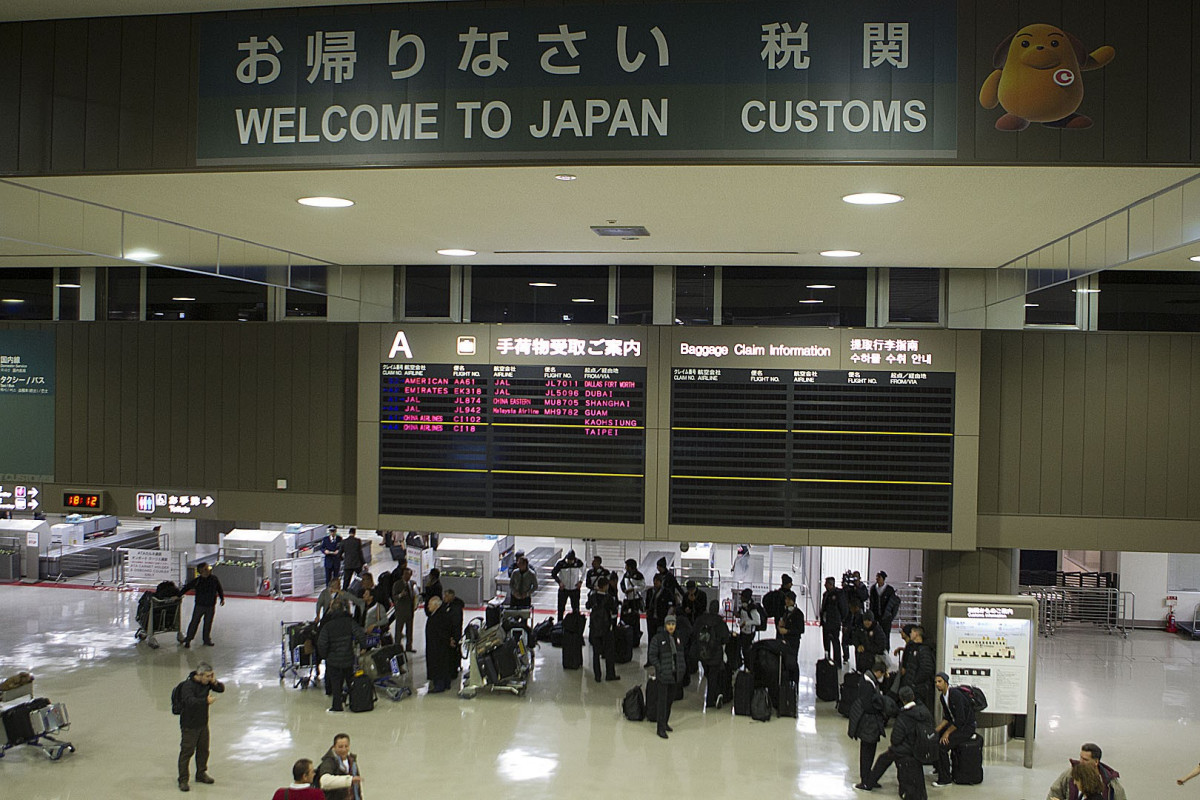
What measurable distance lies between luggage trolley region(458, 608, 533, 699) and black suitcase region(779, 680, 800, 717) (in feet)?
9.52

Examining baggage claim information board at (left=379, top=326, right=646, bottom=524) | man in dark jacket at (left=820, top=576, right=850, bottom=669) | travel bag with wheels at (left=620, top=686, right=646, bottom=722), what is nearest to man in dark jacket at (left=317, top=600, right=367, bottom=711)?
baggage claim information board at (left=379, top=326, right=646, bottom=524)

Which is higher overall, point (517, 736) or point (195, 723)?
point (195, 723)

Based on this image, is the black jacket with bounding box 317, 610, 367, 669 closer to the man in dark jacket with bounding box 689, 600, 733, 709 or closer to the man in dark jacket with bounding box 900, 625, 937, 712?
the man in dark jacket with bounding box 689, 600, 733, 709

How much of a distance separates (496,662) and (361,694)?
1.49 m

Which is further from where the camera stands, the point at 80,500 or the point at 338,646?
the point at 80,500

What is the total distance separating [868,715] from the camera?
26.8 feet

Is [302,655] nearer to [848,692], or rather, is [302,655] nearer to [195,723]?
[195,723]

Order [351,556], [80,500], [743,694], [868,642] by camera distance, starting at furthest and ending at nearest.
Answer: [351,556] < [80,500] < [868,642] < [743,694]

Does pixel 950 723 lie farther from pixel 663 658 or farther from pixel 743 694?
pixel 663 658

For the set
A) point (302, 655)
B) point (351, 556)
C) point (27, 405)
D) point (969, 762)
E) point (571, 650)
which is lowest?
point (969, 762)

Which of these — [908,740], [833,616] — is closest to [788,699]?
[833,616]

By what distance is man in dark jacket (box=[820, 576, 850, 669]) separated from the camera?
37.9ft

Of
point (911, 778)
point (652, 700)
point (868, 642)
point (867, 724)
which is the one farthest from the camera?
point (868, 642)

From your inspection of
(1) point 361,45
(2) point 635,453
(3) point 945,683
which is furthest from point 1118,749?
(1) point 361,45
